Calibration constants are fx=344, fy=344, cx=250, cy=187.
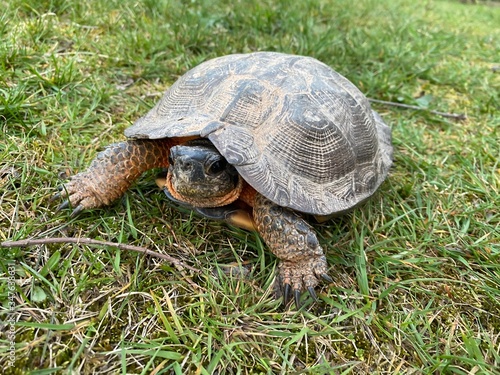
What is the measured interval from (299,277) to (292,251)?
13cm

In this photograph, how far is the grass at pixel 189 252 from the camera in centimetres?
145

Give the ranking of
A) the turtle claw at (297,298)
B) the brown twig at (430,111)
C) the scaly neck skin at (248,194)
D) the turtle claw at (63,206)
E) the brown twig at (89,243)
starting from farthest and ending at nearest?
the brown twig at (430,111) < the scaly neck skin at (248,194) < the turtle claw at (63,206) < the turtle claw at (297,298) < the brown twig at (89,243)

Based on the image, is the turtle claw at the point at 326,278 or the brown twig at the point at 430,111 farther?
the brown twig at the point at 430,111

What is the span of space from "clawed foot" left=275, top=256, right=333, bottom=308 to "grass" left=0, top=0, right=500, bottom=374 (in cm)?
6

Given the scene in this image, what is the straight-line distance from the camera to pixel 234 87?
2002 mm

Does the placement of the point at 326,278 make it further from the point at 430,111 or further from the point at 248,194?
the point at 430,111

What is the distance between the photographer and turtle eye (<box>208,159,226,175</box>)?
5.89ft

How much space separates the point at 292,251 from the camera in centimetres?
178


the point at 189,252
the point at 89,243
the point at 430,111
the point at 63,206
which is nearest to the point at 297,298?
the point at 189,252

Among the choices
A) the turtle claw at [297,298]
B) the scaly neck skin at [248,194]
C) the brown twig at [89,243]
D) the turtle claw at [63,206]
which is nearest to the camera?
the brown twig at [89,243]

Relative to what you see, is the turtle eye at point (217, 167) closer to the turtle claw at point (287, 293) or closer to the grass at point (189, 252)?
the grass at point (189, 252)

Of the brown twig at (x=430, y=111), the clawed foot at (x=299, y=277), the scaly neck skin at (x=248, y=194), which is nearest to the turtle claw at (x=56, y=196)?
the scaly neck skin at (x=248, y=194)

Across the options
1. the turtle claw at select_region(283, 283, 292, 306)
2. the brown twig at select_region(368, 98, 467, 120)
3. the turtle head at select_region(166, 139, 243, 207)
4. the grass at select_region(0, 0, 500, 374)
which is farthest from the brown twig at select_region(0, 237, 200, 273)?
the brown twig at select_region(368, 98, 467, 120)

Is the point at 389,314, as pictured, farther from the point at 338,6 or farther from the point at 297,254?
the point at 338,6
